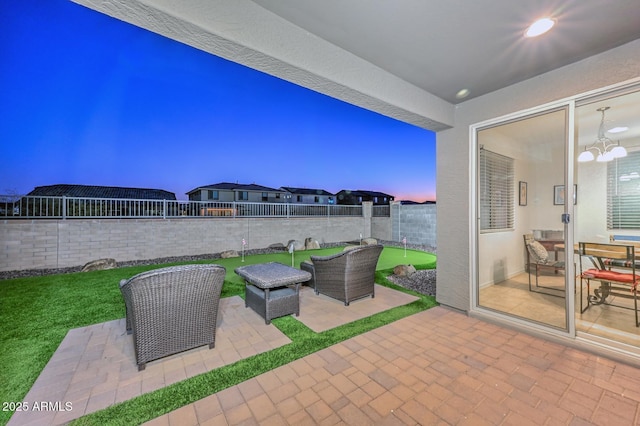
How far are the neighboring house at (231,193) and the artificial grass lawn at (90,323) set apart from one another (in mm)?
14203

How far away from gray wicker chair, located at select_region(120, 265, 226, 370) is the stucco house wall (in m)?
3.33

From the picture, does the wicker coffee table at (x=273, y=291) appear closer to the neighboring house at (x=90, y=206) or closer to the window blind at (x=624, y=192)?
the window blind at (x=624, y=192)

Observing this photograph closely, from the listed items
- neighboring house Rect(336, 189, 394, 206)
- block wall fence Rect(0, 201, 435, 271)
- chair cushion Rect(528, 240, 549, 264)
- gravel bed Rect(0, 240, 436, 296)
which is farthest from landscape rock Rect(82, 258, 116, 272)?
neighboring house Rect(336, 189, 394, 206)

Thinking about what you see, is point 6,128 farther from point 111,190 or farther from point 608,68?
point 608,68

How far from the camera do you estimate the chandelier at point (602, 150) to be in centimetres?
416

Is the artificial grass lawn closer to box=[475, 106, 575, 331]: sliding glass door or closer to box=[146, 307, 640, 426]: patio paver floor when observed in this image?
box=[146, 307, 640, 426]: patio paver floor

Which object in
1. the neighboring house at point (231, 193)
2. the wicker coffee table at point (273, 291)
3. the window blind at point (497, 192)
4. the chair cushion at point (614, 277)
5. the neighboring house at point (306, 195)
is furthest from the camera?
the neighboring house at point (306, 195)

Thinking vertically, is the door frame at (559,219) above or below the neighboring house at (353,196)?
below

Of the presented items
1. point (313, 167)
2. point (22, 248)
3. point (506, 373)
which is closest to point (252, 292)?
point (506, 373)

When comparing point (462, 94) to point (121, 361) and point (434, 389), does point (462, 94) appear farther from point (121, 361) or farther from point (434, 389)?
point (121, 361)

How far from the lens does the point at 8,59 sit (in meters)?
7.41

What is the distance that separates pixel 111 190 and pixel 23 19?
10.2 m

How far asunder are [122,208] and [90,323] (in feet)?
18.5

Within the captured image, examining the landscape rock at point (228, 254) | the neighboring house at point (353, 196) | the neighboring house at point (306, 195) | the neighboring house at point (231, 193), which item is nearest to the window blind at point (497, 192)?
the landscape rock at point (228, 254)
